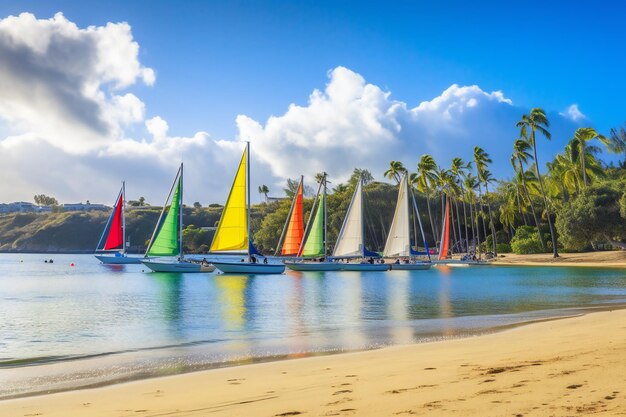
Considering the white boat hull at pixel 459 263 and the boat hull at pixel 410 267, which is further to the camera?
the white boat hull at pixel 459 263

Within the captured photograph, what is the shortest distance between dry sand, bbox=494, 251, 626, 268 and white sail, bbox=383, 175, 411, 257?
20149 mm

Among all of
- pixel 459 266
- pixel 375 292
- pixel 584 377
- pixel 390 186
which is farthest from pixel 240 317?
pixel 390 186

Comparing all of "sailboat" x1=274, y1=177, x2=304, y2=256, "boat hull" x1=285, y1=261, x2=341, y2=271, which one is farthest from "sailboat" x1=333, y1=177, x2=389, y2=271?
"sailboat" x1=274, y1=177, x2=304, y2=256

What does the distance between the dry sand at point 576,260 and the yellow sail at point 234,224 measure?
41840 millimetres

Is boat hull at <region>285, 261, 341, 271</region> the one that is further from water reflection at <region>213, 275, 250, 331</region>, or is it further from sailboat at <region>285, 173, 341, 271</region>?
water reflection at <region>213, 275, 250, 331</region>

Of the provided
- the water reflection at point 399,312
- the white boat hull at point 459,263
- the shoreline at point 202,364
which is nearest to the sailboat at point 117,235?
the white boat hull at point 459,263

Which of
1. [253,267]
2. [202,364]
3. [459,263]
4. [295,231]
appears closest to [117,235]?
[295,231]

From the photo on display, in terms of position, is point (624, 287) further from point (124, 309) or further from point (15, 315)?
point (15, 315)

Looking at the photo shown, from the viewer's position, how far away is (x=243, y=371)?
1223 centimetres

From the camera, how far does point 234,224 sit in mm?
53875

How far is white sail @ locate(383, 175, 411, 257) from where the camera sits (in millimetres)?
66562

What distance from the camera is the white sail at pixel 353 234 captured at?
63.2 m

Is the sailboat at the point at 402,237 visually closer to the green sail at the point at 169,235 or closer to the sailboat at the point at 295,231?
the sailboat at the point at 295,231

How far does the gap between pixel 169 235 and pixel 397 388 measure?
52592mm
